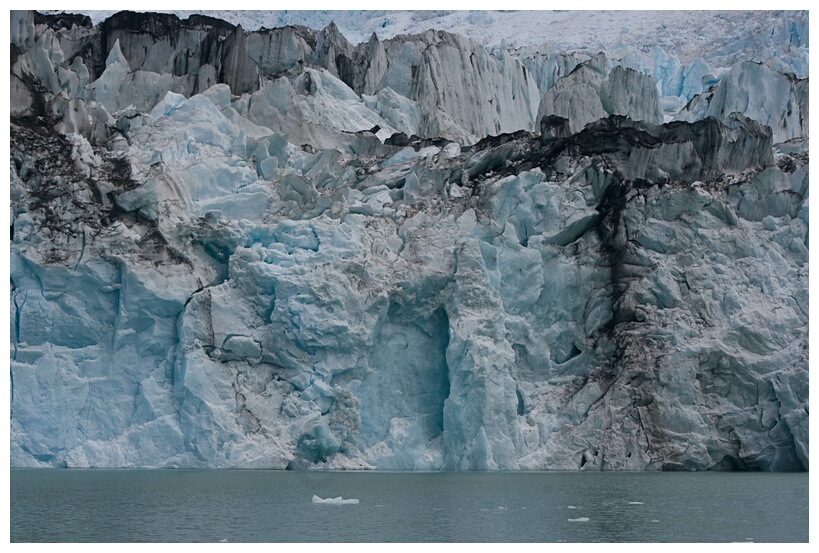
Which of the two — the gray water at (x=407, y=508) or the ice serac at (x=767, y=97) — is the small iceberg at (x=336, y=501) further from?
the ice serac at (x=767, y=97)

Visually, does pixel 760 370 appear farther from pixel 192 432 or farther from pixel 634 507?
pixel 192 432

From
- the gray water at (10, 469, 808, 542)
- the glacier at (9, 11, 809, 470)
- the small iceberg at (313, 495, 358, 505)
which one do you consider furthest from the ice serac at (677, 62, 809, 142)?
the small iceberg at (313, 495, 358, 505)

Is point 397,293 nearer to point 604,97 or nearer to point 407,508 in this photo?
point 407,508

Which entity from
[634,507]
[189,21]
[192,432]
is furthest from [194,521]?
[189,21]

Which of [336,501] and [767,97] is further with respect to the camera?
[767,97]

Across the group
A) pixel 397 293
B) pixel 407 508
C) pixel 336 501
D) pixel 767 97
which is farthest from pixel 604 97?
pixel 407 508
